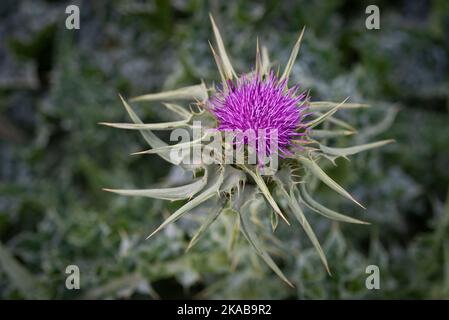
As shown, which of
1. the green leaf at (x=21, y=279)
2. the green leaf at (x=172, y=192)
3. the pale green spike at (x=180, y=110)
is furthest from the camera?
the green leaf at (x=21, y=279)

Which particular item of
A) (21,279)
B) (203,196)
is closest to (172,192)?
(203,196)

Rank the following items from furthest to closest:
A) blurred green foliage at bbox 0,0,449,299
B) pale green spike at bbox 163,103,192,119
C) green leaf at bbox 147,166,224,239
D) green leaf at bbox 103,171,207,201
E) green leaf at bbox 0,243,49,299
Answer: blurred green foliage at bbox 0,0,449,299 → green leaf at bbox 0,243,49,299 → pale green spike at bbox 163,103,192,119 → green leaf at bbox 103,171,207,201 → green leaf at bbox 147,166,224,239

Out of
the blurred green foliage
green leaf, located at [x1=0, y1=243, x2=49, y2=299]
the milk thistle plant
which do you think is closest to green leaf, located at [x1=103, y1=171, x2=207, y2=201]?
the milk thistle plant

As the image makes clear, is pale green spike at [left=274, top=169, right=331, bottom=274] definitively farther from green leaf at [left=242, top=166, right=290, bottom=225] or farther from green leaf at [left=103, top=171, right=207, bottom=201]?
green leaf at [left=103, top=171, right=207, bottom=201]

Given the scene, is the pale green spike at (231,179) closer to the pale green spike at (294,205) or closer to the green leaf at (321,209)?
the pale green spike at (294,205)

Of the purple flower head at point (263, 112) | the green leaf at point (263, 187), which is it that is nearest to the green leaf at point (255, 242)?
the green leaf at point (263, 187)

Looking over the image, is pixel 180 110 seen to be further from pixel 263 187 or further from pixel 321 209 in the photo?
pixel 321 209
